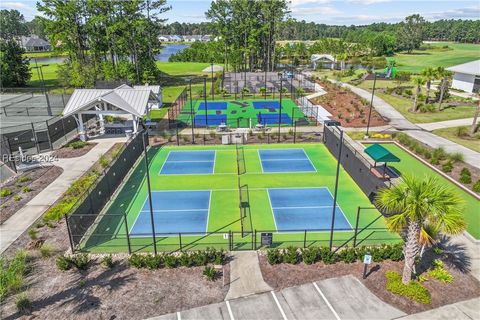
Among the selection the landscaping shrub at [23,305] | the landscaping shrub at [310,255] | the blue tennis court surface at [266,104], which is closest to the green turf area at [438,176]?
the landscaping shrub at [310,255]

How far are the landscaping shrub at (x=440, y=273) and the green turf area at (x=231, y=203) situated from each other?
2776 mm

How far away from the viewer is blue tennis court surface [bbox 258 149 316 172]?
27844 millimetres

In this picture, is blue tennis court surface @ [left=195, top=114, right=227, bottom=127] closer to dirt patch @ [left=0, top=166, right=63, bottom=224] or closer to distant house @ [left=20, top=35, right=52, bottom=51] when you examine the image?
dirt patch @ [left=0, top=166, right=63, bottom=224]

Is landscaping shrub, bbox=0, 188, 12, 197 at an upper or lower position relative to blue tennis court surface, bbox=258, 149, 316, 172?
upper

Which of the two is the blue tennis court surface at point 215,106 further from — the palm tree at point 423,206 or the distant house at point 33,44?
the distant house at point 33,44

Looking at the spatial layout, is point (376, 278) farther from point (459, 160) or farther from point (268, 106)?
point (268, 106)

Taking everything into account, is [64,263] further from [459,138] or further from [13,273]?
[459,138]

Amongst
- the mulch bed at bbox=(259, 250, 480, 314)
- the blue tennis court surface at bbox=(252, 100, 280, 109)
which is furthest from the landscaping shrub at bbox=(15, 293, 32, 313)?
the blue tennis court surface at bbox=(252, 100, 280, 109)

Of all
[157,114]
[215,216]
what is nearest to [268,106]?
[157,114]

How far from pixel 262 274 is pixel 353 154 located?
43.3 feet

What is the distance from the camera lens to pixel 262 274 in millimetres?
15703

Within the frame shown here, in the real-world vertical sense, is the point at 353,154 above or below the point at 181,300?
above

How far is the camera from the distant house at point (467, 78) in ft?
178

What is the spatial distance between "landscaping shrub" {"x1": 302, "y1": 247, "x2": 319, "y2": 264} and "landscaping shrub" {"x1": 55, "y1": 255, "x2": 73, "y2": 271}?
35.4 feet
